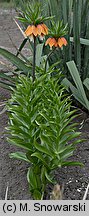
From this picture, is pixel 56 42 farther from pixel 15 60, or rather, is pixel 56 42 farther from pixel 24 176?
pixel 15 60

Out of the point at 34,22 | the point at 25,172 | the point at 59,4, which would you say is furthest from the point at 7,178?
the point at 59,4

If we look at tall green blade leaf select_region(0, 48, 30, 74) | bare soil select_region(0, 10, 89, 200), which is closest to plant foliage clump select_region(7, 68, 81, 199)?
bare soil select_region(0, 10, 89, 200)

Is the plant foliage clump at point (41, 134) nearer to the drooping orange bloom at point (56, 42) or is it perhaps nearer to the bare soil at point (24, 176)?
the bare soil at point (24, 176)

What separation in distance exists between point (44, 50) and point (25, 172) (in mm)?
1585

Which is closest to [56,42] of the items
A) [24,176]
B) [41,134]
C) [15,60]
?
[41,134]

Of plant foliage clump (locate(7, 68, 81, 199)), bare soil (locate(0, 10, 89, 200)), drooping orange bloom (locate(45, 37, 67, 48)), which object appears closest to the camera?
plant foliage clump (locate(7, 68, 81, 199))

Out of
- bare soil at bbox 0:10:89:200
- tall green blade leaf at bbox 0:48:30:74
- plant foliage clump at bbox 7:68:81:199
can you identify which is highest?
tall green blade leaf at bbox 0:48:30:74

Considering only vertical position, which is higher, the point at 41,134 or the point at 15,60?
the point at 15,60

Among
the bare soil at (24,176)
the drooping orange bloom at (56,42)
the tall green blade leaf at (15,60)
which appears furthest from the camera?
the tall green blade leaf at (15,60)

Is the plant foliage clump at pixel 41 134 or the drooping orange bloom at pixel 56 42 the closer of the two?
the plant foliage clump at pixel 41 134

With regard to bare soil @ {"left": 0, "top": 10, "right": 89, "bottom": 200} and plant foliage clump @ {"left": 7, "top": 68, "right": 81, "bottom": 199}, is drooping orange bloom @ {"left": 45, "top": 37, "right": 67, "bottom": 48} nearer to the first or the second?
plant foliage clump @ {"left": 7, "top": 68, "right": 81, "bottom": 199}

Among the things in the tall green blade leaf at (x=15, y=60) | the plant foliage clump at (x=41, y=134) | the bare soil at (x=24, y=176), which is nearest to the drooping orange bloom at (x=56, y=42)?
the plant foliage clump at (x=41, y=134)

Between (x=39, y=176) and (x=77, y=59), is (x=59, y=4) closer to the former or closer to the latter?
(x=77, y=59)

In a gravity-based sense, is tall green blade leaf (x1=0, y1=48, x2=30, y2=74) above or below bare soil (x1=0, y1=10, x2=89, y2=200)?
above
